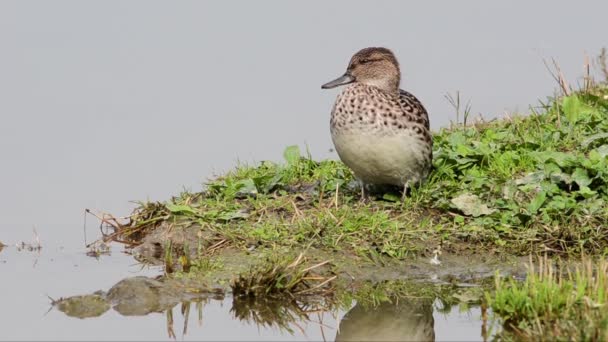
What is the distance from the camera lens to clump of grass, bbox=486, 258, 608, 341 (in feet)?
19.6

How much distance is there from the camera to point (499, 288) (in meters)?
6.44

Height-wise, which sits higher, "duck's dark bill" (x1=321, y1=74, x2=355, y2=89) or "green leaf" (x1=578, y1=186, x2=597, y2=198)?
"duck's dark bill" (x1=321, y1=74, x2=355, y2=89)

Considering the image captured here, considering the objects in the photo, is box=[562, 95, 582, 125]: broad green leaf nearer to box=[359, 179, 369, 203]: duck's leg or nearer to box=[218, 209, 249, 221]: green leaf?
box=[359, 179, 369, 203]: duck's leg

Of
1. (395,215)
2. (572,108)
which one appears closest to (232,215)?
(395,215)

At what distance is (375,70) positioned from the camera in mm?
8805

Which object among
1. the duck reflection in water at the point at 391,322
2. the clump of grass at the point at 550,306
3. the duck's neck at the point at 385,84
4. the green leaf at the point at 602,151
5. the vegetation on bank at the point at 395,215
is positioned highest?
the duck's neck at the point at 385,84

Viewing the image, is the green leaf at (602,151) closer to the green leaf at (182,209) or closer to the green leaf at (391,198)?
the green leaf at (391,198)

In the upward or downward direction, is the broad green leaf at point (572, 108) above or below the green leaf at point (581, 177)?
above

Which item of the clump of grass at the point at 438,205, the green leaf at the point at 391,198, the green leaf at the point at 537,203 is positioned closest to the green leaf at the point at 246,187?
the clump of grass at the point at 438,205

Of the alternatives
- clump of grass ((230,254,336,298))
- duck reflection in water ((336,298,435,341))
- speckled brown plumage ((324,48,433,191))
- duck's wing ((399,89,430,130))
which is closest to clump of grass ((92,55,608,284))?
speckled brown plumage ((324,48,433,191))

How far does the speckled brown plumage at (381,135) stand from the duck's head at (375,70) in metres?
0.20

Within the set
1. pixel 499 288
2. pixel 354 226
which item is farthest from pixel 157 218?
pixel 499 288

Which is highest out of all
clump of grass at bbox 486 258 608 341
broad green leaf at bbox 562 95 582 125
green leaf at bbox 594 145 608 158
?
broad green leaf at bbox 562 95 582 125

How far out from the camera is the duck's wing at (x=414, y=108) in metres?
8.36
